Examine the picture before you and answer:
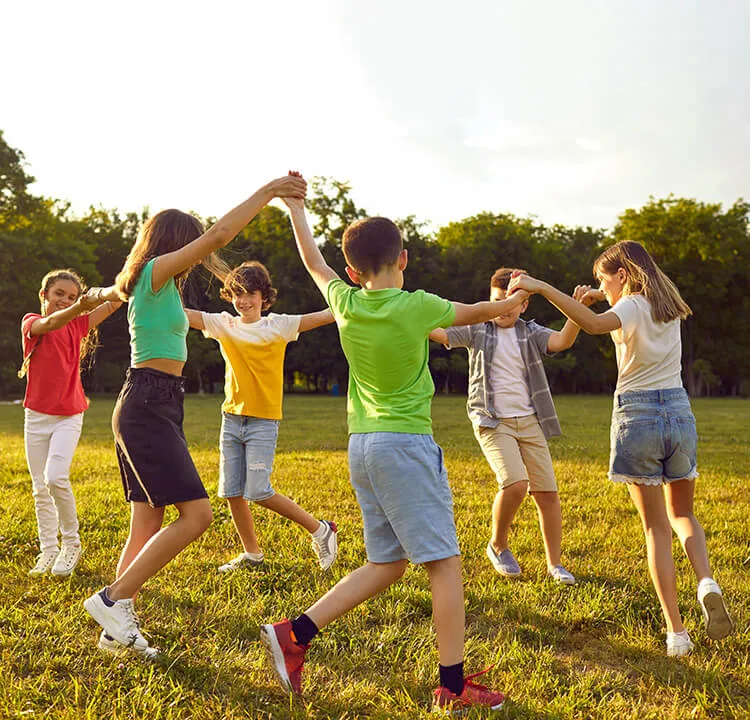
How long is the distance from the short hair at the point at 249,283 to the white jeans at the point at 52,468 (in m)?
1.49

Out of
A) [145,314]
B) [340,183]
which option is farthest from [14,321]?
[145,314]

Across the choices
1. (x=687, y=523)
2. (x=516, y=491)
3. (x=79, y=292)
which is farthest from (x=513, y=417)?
(x=79, y=292)

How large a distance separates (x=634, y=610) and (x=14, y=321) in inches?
1542

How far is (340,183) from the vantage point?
166 feet

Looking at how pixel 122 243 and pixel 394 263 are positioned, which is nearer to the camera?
pixel 394 263

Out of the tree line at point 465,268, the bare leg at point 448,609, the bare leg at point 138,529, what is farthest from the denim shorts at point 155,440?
the tree line at point 465,268

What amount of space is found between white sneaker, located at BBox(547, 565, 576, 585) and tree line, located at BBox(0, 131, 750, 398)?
39822 millimetres

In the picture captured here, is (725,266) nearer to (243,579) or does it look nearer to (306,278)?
(306,278)

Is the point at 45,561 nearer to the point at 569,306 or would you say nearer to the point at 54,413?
the point at 54,413

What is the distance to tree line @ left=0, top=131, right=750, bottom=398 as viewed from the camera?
4606 centimetres

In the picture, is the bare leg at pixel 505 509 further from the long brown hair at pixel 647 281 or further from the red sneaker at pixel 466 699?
the red sneaker at pixel 466 699

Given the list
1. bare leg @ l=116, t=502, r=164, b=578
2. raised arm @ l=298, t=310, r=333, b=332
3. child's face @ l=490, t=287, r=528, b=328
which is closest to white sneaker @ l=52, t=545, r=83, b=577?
bare leg @ l=116, t=502, r=164, b=578

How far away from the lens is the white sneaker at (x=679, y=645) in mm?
3895

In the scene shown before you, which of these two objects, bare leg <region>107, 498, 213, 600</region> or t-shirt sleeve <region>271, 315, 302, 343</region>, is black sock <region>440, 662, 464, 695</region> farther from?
t-shirt sleeve <region>271, 315, 302, 343</region>
